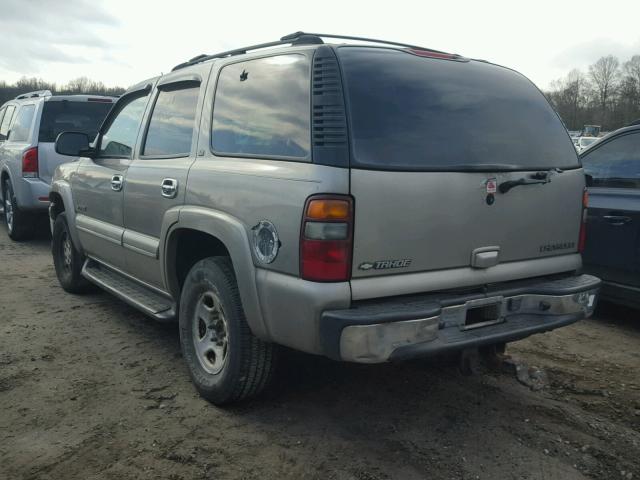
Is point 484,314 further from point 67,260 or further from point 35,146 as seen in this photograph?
point 35,146

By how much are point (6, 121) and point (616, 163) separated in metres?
8.86

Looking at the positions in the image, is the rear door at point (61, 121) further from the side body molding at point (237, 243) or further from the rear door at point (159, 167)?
the side body molding at point (237, 243)

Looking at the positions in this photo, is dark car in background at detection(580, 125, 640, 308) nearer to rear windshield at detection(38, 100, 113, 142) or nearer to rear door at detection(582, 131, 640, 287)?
rear door at detection(582, 131, 640, 287)

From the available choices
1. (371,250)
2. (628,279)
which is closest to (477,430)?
(371,250)

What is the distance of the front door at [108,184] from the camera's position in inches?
172

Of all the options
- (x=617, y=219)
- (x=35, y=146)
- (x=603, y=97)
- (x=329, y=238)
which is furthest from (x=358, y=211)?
(x=603, y=97)

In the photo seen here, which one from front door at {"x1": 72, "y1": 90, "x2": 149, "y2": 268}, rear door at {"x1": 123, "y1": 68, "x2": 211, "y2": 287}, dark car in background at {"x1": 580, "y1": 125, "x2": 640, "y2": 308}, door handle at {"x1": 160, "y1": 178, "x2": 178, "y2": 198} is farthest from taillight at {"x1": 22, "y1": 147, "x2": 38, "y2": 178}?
dark car in background at {"x1": 580, "y1": 125, "x2": 640, "y2": 308}

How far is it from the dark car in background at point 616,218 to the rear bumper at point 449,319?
1.54 meters

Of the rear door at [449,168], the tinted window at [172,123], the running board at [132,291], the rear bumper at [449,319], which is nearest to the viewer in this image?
the rear bumper at [449,319]

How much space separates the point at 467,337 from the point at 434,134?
965 mm

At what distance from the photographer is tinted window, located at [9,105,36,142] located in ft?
26.8

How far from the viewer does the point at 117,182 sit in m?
4.32

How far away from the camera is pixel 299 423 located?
125 inches

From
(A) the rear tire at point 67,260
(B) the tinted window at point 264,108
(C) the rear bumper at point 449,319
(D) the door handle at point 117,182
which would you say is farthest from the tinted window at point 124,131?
(C) the rear bumper at point 449,319
